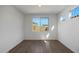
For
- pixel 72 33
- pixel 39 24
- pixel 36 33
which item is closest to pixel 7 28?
pixel 72 33

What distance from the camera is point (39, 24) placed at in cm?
Answer: 858

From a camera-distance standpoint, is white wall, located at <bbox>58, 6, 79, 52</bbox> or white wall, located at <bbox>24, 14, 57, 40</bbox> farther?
white wall, located at <bbox>24, 14, 57, 40</bbox>

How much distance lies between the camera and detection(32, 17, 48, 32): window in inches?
336

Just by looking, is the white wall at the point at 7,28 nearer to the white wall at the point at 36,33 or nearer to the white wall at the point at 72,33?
the white wall at the point at 72,33

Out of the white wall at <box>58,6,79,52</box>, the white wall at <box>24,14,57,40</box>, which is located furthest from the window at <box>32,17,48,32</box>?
the white wall at <box>58,6,79,52</box>

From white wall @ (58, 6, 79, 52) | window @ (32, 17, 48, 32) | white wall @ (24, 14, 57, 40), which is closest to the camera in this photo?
white wall @ (58, 6, 79, 52)

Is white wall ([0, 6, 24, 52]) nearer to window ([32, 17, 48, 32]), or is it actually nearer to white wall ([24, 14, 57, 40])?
white wall ([24, 14, 57, 40])

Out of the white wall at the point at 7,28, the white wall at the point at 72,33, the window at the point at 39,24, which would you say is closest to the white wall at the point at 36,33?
the window at the point at 39,24

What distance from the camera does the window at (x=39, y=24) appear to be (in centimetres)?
855

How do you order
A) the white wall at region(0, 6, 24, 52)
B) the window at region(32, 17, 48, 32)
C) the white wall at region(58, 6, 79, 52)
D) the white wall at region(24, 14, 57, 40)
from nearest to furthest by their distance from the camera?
the white wall at region(0, 6, 24, 52), the white wall at region(58, 6, 79, 52), the white wall at region(24, 14, 57, 40), the window at region(32, 17, 48, 32)
